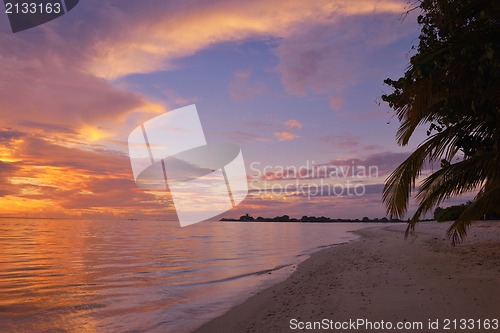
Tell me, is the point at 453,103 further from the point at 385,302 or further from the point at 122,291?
the point at 122,291

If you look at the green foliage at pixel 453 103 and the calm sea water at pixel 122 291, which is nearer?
the green foliage at pixel 453 103

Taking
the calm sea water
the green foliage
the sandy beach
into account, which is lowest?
the calm sea water

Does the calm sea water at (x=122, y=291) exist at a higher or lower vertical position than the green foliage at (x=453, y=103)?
lower

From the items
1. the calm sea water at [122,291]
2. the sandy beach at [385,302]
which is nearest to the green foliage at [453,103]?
the sandy beach at [385,302]

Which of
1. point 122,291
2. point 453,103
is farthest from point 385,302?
point 122,291

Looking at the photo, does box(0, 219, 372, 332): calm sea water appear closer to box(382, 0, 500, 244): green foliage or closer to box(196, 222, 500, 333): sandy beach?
box(196, 222, 500, 333): sandy beach

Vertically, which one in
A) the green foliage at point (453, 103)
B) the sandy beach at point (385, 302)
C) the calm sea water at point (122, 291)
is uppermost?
the green foliage at point (453, 103)

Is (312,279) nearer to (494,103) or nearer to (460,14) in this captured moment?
(494,103)

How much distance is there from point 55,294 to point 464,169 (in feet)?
33.6

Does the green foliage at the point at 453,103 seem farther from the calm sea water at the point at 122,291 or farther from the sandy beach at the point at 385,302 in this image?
the calm sea water at the point at 122,291

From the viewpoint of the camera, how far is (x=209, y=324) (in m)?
6.37

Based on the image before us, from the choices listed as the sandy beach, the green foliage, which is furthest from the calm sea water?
the green foliage

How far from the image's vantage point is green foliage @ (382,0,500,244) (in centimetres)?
543

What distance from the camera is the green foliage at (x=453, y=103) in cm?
543
